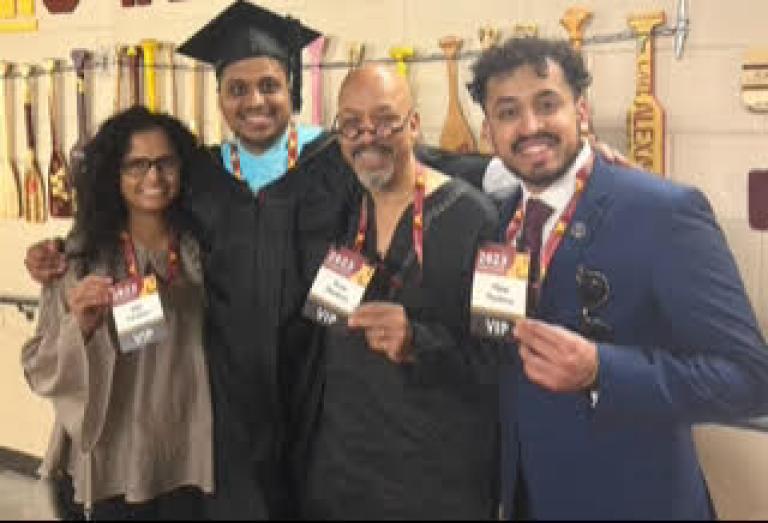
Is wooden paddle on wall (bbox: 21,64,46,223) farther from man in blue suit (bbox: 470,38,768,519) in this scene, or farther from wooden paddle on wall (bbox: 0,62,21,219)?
man in blue suit (bbox: 470,38,768,519)

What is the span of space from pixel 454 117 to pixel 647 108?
44 centimetres

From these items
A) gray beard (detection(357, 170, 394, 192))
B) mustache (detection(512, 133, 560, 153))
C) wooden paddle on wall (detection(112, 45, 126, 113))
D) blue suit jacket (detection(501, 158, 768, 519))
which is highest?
wooden paddle on wall (detection(112, 45, 126, 113))

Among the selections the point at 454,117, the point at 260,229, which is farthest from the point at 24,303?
the point at 454,117

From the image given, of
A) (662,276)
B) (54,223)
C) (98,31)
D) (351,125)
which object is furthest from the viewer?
(54,223)

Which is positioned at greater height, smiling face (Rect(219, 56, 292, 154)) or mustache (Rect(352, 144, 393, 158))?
smiling face (Rect(219, 56, 292, 154))

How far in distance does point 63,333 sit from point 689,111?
1.31 m

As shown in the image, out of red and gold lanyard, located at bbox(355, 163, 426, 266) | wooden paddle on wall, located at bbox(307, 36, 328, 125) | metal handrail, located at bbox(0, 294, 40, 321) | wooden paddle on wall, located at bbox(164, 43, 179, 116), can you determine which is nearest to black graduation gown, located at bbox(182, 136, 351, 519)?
red and gold lanyard, located at bbox(355, 163, 426, 266)

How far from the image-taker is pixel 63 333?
1.71m

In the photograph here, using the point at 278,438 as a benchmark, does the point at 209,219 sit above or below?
above

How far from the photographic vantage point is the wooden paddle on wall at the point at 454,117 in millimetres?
2018

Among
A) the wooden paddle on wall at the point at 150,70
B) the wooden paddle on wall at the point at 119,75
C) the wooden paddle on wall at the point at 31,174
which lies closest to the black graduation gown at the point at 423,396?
the wooden paddle on wall at the point at 150,70

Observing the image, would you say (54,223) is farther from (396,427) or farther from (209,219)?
(396,427)

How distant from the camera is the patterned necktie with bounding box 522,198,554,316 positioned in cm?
135

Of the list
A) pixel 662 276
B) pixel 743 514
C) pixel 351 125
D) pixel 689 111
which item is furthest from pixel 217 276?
pixel 743 514
